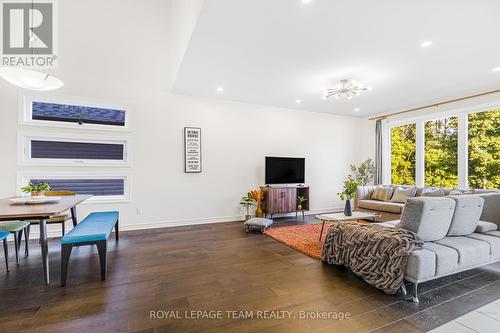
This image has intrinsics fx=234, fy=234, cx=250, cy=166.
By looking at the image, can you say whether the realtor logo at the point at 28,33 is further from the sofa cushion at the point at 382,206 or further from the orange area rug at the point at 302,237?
the sofa cushion at the point at 382,206

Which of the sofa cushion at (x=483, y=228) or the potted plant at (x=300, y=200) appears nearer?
the sofa cushion at (x=483, y=228)

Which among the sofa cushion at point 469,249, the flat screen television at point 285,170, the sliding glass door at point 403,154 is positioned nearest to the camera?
the sofa cushion at point 469,249

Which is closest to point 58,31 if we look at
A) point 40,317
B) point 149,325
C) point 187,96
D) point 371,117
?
point 187,96

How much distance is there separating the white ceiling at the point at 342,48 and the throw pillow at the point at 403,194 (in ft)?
6.63

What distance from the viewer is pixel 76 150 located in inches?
167

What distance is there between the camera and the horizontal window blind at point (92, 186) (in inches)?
165

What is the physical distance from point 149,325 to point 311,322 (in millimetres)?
1256

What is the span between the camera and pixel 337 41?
9.32 feet

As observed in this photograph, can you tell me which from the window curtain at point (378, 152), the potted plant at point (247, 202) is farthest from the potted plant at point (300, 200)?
the window curtain at point (378, 152)

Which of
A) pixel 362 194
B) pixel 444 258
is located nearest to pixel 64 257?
pixel 444 258

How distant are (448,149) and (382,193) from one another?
170 centimetres

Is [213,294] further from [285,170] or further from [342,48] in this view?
[285,170]

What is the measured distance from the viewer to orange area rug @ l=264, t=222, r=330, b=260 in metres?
3.46

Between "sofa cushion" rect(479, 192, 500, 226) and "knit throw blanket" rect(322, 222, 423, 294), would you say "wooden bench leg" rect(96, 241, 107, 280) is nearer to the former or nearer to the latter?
"knit throw blanket" rect(322, 222, 423, 294)
